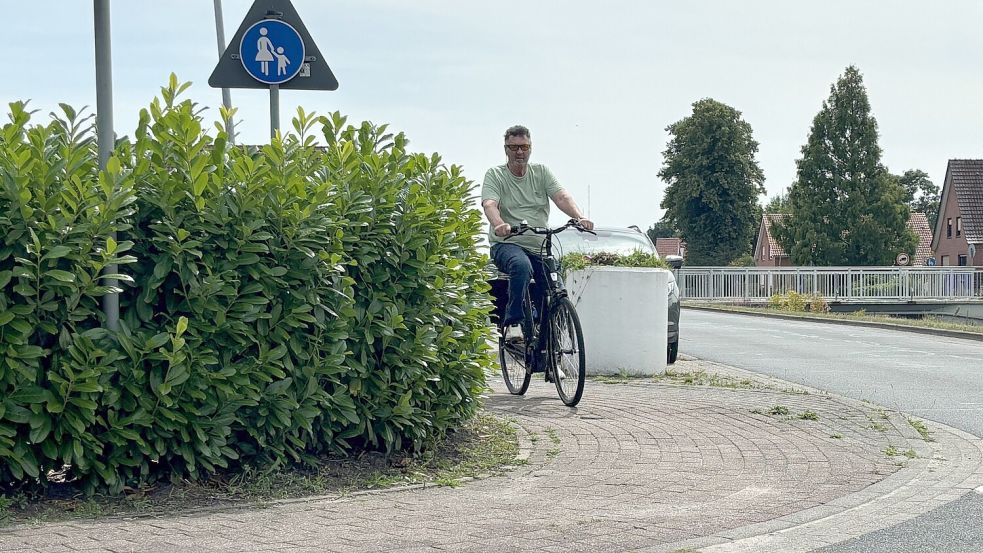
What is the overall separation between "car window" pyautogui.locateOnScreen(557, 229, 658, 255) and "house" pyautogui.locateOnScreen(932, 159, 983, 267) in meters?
69.6

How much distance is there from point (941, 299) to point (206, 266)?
4397 cm

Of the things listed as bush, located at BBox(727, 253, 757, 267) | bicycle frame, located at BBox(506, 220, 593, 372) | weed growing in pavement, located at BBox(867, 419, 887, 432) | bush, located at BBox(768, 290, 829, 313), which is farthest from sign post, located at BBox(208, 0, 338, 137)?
bush, located at BBox(727, 253, 757, 267)

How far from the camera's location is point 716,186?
77.6m

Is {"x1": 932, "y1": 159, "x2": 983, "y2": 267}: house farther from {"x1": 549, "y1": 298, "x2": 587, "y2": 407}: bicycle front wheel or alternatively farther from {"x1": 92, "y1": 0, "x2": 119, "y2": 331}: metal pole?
{"x1": 92, "y1": 0, "x2": 119, "y2": 331}: metal pole

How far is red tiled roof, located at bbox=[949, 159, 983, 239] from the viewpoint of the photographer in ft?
257

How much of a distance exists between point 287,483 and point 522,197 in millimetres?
3959

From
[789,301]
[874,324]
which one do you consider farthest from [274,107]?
[789,301]

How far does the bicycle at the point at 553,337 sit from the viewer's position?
27.9ft

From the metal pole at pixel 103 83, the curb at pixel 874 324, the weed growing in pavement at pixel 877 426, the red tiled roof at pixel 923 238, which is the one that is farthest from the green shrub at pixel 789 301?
the red tiled roof at pixel 923 238

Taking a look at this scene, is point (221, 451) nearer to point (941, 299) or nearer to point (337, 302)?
point (337, 302)

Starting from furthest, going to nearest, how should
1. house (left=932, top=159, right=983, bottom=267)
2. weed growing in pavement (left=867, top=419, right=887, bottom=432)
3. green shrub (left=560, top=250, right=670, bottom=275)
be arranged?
house (left=932, top=159, right=983, bottom=267) < green shrub (left=560, top=250, right=670, bottom=275) < weed growing in pavement (left=867, top=419, right=887, bottom=432)

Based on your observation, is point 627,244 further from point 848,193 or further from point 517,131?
point 848,193

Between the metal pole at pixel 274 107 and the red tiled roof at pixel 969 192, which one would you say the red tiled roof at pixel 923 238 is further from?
the metal pole at pixel 274 107

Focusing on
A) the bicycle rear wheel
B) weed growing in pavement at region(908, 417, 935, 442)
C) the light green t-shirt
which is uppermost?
the light green t-shirt
